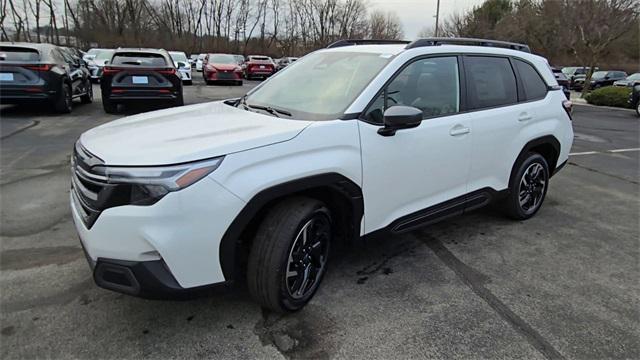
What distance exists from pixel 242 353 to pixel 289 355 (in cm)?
26

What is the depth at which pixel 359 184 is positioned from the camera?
9.16ft

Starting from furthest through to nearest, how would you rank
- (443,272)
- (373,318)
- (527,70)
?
(527,70) → (443,272) → (373,318)

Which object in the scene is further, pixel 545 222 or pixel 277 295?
pixel 545 222

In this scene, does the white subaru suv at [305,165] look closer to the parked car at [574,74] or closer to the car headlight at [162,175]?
the car headlight at [162,175]

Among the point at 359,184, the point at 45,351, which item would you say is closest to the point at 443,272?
the point at 359,184

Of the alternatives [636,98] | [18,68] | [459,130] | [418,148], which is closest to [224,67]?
[18,68]

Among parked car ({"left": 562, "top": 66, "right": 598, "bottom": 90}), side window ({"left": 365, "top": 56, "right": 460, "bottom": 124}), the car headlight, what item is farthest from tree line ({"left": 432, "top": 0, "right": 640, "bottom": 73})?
the car headlight

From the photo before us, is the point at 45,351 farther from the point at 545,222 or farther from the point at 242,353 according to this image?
the point at 545,222

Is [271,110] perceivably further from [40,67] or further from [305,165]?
[40,67]

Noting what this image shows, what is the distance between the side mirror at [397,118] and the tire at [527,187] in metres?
1.80

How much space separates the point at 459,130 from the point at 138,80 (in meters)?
8.78

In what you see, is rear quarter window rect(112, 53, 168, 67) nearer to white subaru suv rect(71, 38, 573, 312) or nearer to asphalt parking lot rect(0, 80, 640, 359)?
asphalt parking lot rect(0, 80, 640, 359)

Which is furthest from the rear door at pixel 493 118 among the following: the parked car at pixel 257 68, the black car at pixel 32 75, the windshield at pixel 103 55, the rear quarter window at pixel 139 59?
the parked car at pixel 257 68

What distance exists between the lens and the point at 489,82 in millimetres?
3826
